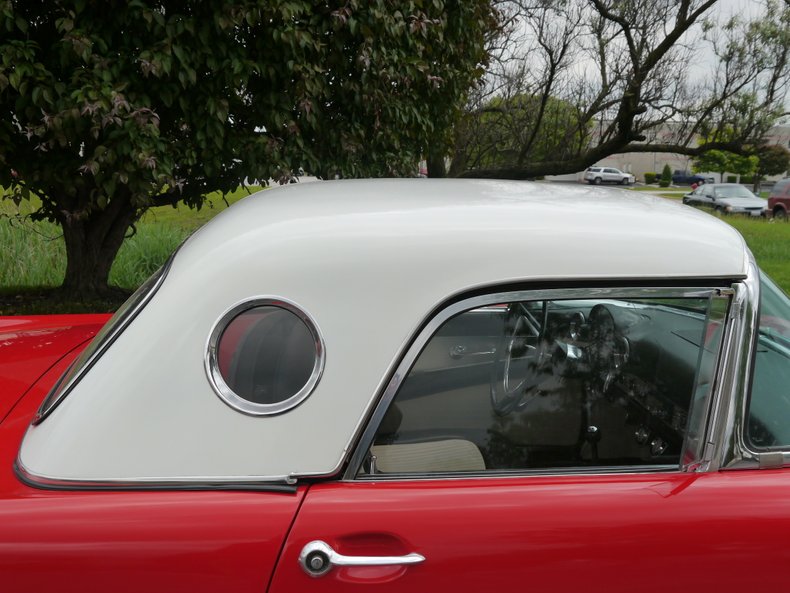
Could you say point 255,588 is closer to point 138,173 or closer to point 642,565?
point 642,565

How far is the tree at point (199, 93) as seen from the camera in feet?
14.6

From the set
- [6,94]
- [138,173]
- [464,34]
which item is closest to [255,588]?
[138,173]

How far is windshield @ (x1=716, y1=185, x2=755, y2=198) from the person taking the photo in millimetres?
25323

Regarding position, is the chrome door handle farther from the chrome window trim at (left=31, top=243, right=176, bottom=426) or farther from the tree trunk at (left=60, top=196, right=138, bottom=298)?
the tree trunk at (left=60, top=196, right=138, bottom=298)

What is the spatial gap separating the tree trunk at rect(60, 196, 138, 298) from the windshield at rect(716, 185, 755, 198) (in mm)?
23551

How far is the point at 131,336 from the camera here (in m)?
1.58

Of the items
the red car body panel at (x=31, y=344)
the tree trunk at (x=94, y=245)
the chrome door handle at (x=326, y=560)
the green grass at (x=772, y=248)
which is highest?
the chrome door handle at (x=326, y=560)

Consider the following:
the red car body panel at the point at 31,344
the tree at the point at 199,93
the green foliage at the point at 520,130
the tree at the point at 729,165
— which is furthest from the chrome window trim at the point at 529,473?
the tree at the point at 729,165

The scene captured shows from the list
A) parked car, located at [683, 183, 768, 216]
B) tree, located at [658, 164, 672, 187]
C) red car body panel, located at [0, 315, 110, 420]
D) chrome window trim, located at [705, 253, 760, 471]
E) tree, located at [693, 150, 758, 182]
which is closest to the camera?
chrome window trim, located at [705, 253, 760, 471]

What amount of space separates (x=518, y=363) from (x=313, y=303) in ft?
1.94

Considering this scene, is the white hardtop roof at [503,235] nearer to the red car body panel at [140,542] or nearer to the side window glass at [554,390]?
the side window glass at [554,390]

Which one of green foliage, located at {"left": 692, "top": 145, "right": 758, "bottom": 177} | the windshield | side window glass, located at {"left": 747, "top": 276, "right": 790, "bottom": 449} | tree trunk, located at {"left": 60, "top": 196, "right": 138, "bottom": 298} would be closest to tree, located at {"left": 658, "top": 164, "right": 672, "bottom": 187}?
green foliage, located at {"left": 692, "top": 145, "right": 758, "bottom": 177}

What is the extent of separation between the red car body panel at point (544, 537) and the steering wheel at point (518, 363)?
0.28 meters

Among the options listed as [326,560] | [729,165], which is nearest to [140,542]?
[326,560]
